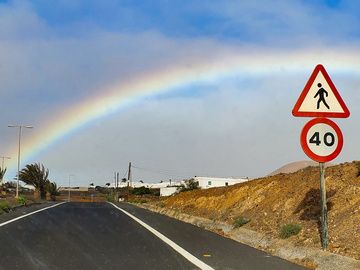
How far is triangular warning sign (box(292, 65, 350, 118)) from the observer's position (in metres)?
9.34

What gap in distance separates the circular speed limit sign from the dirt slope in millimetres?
1667

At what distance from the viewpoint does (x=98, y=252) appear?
10125 millimetres

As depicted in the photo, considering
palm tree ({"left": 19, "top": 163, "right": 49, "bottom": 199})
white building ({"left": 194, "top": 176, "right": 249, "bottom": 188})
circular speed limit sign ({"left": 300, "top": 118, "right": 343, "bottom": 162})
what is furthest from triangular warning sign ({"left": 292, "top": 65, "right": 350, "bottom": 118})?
white building ({"left": 194, "top": 176, "right": 249, "bottom": 188})

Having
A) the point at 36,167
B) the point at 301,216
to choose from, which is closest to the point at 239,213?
the point at 301,216

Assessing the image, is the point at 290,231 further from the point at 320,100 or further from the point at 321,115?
the point at 320,100

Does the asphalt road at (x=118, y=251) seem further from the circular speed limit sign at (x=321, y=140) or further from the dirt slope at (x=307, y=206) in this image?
the circular speed limit sign at (x=321, y=140)

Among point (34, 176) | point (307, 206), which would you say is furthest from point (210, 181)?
point (307, 206)

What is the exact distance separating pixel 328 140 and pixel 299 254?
217 centimetres

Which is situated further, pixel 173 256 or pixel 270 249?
pixel 270 249

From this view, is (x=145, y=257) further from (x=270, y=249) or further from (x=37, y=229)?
(x=37, y=229)

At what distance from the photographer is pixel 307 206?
13.7 m

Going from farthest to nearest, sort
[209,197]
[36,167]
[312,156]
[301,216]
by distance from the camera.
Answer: [36,167]
[209,197]
[301,216]
[312,156]

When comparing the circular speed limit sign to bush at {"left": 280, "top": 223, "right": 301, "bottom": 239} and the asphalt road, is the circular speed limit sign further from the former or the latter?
bush at {"left": 280, "top": 223, "right": 301, "bottom": 239}

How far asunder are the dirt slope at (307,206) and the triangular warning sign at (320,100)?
7.78ft
